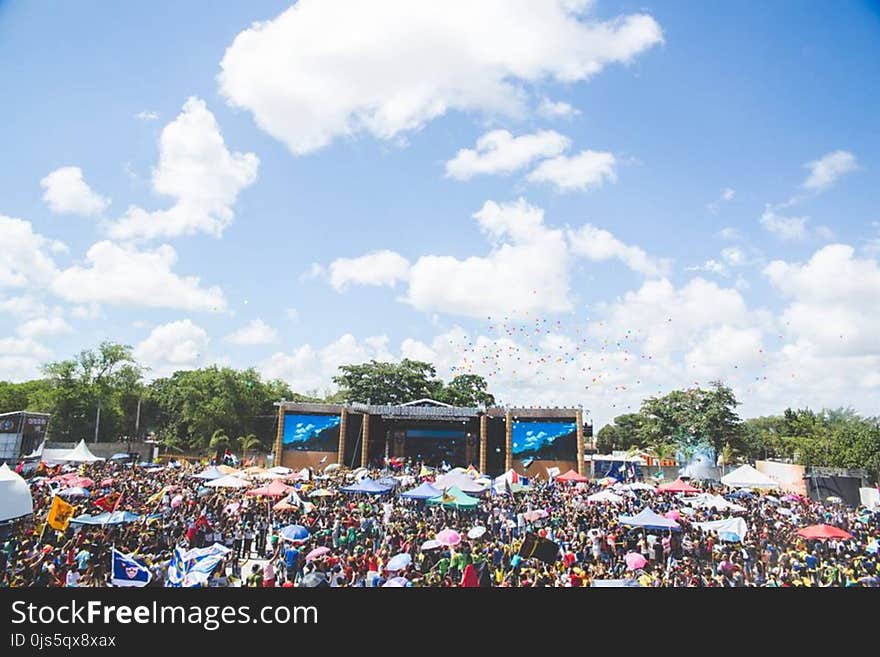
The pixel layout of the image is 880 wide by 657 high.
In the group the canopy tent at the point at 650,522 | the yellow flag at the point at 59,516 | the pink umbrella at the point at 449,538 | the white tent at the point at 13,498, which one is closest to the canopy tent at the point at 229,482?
the yellow flag at the point at 59,516

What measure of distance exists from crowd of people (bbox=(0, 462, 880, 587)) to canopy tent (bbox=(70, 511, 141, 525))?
21 cm

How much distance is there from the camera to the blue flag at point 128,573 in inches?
344

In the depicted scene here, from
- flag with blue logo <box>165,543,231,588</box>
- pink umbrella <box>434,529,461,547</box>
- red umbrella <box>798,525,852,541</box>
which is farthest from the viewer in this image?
red umbrella <box>798,525,852,541</box>

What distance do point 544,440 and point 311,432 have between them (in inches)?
592

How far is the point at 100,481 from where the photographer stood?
69.3 ft

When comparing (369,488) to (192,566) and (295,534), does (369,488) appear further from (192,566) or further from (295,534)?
(192,566)

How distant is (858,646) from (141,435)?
2304 inches

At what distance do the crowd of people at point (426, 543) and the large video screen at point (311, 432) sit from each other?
15.6 meters

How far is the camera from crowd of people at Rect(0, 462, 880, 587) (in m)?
10.4

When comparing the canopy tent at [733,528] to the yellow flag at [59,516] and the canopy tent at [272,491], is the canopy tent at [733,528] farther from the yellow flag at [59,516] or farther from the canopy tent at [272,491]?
the yellow flag at [59,516]

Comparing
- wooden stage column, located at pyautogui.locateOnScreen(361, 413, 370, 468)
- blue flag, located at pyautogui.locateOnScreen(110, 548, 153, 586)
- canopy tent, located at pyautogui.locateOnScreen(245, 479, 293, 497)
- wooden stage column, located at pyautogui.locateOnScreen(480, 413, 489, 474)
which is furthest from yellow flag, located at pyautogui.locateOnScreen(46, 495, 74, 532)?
wooden stage column, located at pyautogui.locateOnScreen(480, 413, 489, 474)

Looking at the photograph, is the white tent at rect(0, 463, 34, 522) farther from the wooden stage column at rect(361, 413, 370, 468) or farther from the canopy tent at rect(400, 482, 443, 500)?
the wooden stage column at rect(361, 413, 370, 468)

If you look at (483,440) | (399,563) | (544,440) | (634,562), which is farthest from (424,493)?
(544,440)

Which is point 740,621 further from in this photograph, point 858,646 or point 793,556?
point 793,556
